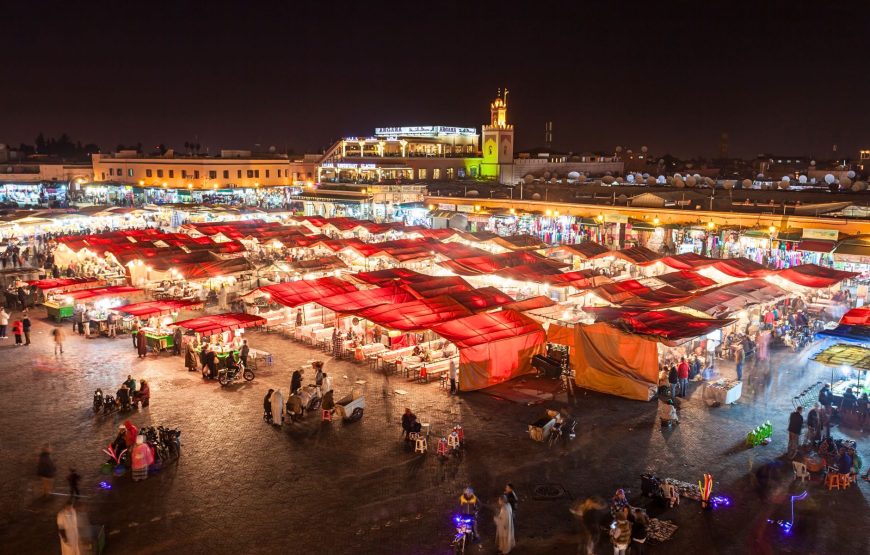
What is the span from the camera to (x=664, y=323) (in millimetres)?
13867

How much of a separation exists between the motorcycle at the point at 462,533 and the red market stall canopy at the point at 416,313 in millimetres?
6615

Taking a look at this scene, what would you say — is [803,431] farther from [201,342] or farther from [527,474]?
[201,342]

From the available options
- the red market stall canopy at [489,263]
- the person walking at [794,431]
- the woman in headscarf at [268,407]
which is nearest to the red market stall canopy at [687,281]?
the red market stall canopy at [489,263]

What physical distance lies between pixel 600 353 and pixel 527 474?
448 cm

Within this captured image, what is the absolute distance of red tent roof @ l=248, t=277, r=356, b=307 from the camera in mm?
16906

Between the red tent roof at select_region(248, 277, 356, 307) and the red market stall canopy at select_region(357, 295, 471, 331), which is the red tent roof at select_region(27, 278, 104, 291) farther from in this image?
the red market stall canopy at select_region(357, 295, 471, 331)

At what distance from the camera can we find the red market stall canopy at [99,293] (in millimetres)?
18656

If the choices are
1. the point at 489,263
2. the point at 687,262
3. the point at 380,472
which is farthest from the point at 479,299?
the point at 687,262

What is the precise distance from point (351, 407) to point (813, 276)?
1403 centimetres

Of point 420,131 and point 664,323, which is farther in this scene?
point 420,131

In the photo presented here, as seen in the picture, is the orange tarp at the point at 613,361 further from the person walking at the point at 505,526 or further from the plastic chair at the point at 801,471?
the person walking at the point at 505,526

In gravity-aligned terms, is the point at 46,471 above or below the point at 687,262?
below

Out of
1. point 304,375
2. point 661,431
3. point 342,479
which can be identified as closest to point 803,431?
point 661,431

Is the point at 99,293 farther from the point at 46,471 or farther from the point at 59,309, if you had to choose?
the point at 46,471
